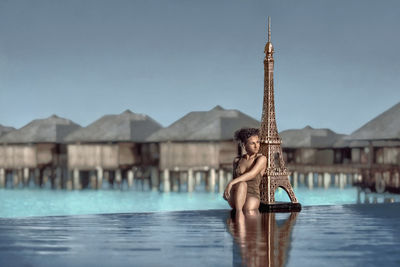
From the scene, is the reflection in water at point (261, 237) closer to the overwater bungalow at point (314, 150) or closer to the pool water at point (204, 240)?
the pool water at point (204, 240)

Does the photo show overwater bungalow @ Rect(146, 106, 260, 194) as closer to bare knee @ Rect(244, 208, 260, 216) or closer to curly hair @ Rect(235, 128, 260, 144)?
bare knee @ Rect(244, 208, 260, 216)

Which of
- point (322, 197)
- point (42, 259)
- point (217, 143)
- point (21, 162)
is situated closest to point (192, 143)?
point (217, 143)

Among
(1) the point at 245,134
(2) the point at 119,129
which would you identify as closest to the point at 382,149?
(2) the point at 119,129

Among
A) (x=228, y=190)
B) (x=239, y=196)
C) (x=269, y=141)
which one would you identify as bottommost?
(x=239, y=196)

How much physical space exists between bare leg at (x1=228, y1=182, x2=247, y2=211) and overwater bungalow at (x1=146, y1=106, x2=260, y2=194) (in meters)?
26.4

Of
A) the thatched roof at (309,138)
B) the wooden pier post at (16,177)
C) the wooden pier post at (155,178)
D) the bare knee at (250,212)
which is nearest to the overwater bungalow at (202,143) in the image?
the wooden pier post at (155,178)

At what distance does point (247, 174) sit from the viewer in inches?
344

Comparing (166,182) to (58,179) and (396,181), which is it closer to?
(58,179)

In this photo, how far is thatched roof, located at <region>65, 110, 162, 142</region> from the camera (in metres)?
39.9

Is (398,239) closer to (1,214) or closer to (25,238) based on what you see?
(25,238)

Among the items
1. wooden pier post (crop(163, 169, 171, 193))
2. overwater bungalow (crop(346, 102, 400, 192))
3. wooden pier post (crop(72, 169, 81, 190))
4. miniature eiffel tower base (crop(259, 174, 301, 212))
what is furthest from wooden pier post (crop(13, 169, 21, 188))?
miniature eiffel tower base (crop(259, 174, 301, 212))

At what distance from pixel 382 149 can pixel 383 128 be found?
2444 mm

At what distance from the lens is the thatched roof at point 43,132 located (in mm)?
43219

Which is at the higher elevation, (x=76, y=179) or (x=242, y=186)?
(x=242, y=186)
